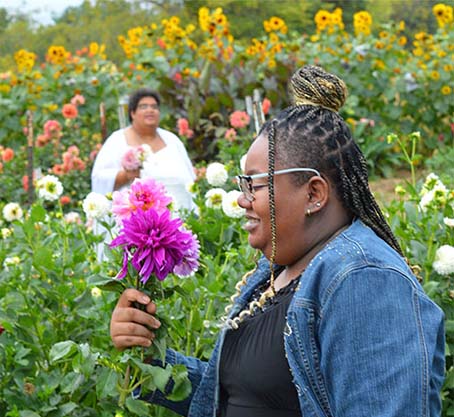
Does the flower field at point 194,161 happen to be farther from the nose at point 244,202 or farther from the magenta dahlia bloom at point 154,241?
the nose at point 244,202

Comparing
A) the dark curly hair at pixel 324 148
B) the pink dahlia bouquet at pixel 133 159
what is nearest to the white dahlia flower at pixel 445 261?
the dark curly hair at pixel 324 148

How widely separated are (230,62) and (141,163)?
5128 mm

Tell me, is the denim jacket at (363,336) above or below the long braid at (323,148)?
below

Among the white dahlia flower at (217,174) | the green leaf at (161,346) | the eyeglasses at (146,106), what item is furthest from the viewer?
the eyeglasses at (146,106)

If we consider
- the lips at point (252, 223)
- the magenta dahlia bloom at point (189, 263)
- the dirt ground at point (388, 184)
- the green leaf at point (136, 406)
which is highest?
the lips at point (252, 223)

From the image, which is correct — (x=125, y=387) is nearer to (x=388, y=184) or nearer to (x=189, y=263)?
(x=189, y=263)

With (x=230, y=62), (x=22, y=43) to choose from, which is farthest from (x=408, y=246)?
(x=22, y=43)

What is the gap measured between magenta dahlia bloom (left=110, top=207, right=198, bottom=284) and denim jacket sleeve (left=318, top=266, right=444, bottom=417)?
41 cm

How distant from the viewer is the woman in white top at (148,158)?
5.63 metres

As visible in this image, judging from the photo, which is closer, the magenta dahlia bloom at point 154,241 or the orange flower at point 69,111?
the magenta dahlia bloom at point 154,241

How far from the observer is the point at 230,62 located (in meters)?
10.2

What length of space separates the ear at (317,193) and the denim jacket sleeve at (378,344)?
0.19 meters

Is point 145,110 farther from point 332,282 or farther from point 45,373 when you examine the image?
point 332,282

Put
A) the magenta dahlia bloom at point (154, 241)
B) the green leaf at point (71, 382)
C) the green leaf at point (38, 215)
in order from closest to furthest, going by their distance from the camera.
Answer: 1. the magenta dahlia bloom at point (154, 241)
2. the green leaf at point (71, 382)
3. the green leaf at point (38, 215)
